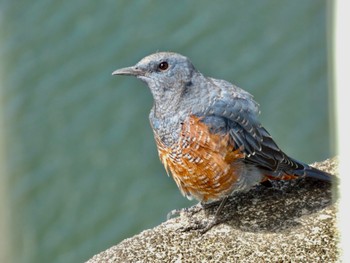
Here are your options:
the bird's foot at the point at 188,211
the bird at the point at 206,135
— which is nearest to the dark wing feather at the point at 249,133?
the bird at the point at 206,135

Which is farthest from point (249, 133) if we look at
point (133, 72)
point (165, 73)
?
point (133, 72)

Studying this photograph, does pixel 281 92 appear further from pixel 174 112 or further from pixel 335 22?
pixel 174 112

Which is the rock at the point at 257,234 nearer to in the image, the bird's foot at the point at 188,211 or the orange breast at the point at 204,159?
the bird's foot at the point at 188,211

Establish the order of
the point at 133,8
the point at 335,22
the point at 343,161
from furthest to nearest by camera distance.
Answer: the point at 133,8 → the point at 335,22 → the point at 343,161

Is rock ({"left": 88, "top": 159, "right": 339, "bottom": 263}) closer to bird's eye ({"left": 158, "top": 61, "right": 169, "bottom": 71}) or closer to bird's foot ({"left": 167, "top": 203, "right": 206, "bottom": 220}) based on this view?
bird's foot ({"left": 167, "top": 203, "right": 206, "bottom": 220})

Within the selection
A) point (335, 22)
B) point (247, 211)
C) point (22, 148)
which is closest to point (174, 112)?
point (247, 211)
